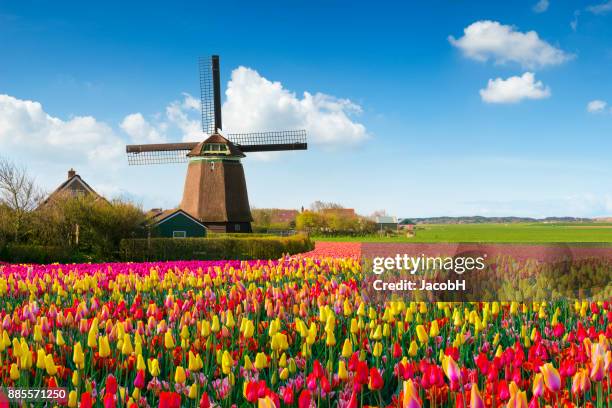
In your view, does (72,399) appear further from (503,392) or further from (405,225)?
(405,225)

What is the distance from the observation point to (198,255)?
83.3 feet

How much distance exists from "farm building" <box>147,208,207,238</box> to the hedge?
24.1 ft

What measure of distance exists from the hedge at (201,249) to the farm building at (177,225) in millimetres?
7350

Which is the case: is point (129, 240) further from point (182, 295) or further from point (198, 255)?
point (182, 295)

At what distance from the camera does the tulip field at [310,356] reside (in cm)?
335

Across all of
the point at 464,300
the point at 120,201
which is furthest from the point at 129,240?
the point at 464,300

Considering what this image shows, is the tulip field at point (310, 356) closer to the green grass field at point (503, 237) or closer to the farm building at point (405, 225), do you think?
the green grass field at point (503, 237)

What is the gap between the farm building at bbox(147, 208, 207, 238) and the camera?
33.9 metres

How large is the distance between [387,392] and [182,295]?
438 centimetres

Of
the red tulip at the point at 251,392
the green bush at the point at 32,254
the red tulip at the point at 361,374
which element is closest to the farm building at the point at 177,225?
the green bush at the point at 32,254

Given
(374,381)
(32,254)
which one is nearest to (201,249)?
(32,254)

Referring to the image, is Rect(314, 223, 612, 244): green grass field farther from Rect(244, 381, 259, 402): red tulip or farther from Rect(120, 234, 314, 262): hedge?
Rect(244, 381, 259, 402): red tulip

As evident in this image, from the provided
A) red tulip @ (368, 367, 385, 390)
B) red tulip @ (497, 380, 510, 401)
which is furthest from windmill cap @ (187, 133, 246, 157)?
red tulip @ (497, 380, 510, 401)

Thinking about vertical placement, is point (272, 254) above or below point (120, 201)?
below
